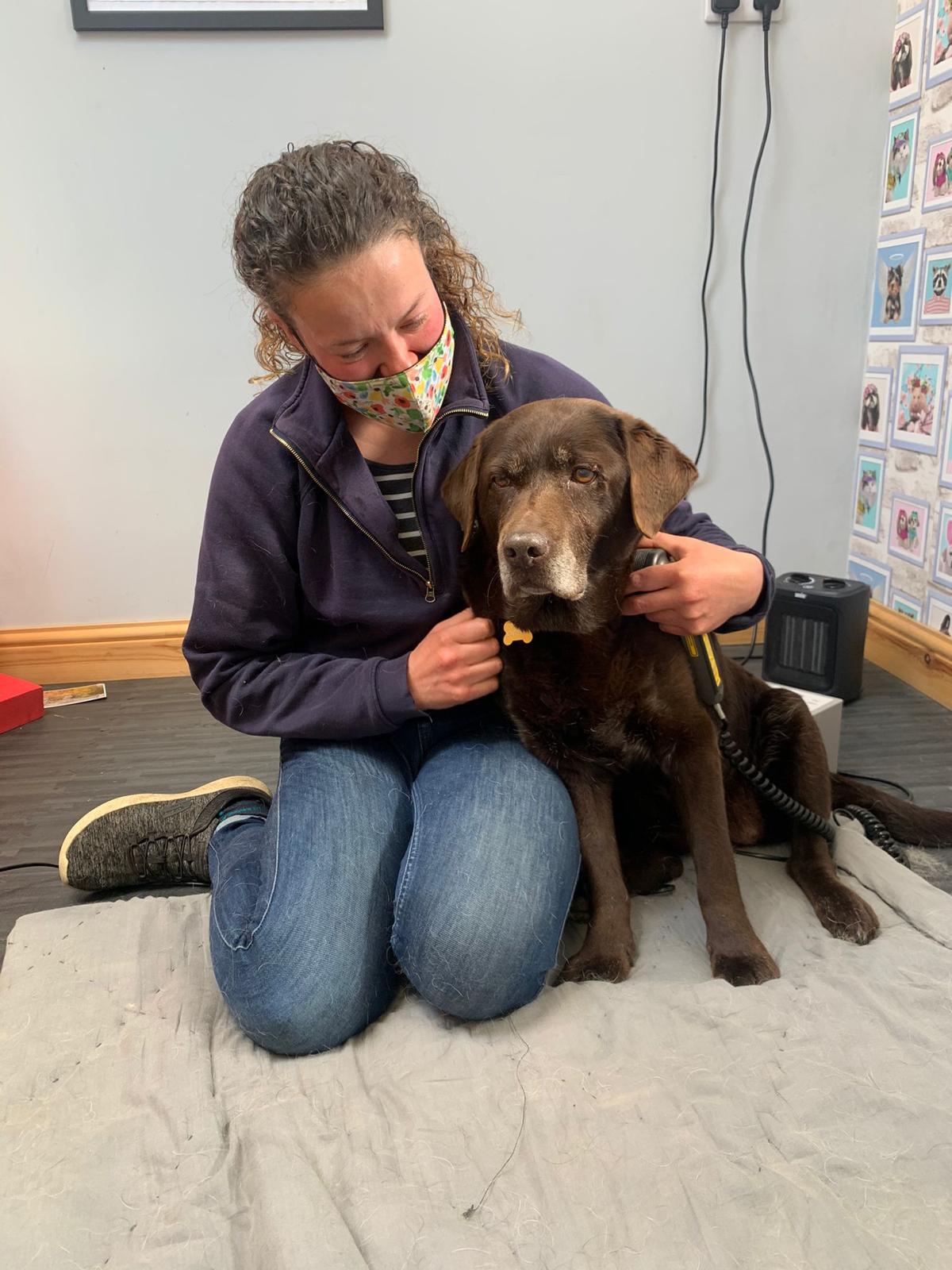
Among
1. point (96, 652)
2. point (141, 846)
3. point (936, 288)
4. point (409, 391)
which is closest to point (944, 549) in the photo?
point (936, 288)

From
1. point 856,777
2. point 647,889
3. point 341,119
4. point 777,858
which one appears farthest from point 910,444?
point 341,119

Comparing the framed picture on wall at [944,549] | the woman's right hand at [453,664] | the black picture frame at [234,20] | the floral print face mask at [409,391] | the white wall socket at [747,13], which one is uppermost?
the black picture frame at [234,20]

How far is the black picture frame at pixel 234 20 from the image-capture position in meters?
2.71

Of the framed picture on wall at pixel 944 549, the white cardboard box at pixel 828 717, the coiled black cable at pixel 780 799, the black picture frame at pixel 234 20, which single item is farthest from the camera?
the black picture frame at pixel 234 20

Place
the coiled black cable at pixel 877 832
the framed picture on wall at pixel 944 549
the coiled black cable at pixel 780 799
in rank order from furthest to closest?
the framed picture on wall at pixel 944 549 < the coiled black cable at pixel 877 832 < the coiled black cable at pixel 780 799

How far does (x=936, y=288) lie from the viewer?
103 inches

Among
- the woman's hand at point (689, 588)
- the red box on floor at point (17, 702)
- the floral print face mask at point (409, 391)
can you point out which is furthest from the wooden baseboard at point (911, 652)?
the red box on floor at point (17, 702)

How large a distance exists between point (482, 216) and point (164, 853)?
208 cm

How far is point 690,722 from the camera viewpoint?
1491 millimetres

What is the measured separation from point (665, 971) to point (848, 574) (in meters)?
2.06

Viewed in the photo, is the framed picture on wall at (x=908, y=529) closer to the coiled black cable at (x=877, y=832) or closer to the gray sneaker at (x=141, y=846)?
the coiled black cable at (x=877, y=832)

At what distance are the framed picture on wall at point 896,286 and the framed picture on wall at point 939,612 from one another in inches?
29.8

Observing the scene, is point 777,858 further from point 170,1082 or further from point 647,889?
point 170,1082

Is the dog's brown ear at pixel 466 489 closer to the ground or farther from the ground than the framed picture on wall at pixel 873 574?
farther from the ground
